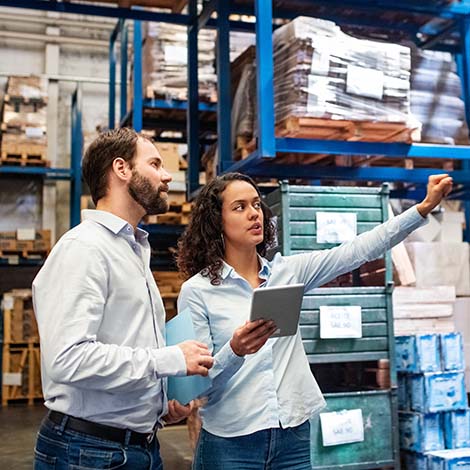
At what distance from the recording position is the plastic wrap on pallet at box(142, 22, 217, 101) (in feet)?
27.0

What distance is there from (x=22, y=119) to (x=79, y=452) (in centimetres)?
1090

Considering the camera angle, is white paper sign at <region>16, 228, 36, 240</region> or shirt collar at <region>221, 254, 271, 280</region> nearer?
shirt collar at <region>221, 254, 271, 280</region>

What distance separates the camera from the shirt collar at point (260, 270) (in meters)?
2.62

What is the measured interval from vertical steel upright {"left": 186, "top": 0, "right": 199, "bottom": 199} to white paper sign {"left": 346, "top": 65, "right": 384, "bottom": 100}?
221 centimetres

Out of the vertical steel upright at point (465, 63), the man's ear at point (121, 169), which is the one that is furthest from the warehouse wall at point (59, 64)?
the man's ear at point (121, 169)

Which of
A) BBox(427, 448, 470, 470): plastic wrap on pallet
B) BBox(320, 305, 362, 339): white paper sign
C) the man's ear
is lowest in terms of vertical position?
BBox(427, 448, 470, 470): plastic wrap on pallet

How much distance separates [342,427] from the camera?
13.6 ft

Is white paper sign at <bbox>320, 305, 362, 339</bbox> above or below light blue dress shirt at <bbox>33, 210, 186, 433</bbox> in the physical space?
below

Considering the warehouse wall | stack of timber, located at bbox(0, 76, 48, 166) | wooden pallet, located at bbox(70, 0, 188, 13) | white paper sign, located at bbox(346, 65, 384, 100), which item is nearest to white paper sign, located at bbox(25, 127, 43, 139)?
stack of timber, located at bbox(0, 76, 48, 166)

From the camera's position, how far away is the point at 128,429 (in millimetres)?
1990

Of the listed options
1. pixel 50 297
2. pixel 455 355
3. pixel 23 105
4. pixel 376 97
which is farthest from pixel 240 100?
pixel 23 105

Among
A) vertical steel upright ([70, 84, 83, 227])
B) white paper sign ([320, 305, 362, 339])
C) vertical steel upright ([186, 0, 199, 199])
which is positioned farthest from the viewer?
vertical steel upright ([70, 84, 83, 227])

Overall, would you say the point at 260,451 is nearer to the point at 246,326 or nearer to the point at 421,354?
the point at 246,326

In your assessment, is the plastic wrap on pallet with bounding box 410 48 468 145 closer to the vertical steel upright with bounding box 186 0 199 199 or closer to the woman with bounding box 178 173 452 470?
the vertical steel upright with bounding box 186 0 199 199
